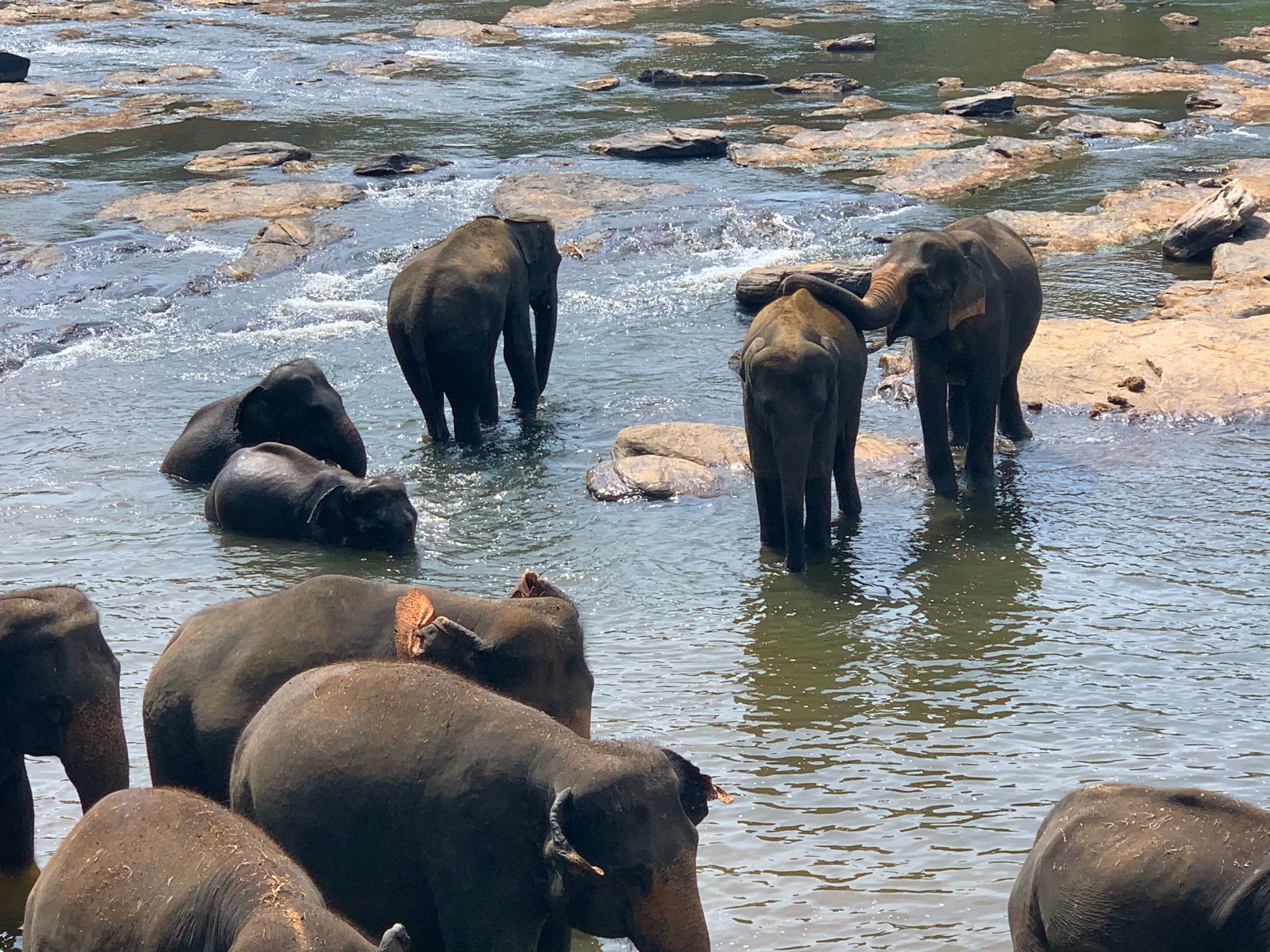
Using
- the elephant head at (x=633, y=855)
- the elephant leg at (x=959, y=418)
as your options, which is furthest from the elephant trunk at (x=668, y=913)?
the elephant leg at (x=959, y=418)

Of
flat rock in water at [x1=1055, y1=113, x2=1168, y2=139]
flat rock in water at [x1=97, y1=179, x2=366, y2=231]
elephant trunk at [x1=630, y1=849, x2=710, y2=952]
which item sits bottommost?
flat rock in water at [x1=1055, y1=113, x2=1168, y2=139]

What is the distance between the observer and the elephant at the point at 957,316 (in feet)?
30.5

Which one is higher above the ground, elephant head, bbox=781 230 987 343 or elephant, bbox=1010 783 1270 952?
elephant head, bbox=781 230 987 343

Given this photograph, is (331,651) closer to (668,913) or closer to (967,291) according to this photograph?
(668,913)

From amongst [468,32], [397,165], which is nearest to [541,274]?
[397,165]

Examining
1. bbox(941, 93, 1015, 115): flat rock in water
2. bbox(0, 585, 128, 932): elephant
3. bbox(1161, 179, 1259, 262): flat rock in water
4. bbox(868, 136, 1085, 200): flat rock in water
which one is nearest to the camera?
bbox(0, 585, 128, 932): elephant

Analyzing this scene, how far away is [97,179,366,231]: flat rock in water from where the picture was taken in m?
18.0

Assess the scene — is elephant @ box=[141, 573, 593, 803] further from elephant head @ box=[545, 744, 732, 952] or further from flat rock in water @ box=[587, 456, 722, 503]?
flat rock in water @ box=[587, 456, 722, 503]

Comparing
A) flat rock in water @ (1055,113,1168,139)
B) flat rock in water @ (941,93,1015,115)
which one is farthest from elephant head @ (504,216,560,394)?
flat rock in water @ (941,93,1015,115)

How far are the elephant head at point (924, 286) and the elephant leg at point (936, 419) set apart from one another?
0.82 ft

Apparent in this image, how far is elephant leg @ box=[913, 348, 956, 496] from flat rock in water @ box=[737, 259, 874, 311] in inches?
162

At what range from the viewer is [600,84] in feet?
85.9

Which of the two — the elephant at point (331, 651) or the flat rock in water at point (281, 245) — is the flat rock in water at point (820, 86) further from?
the elephant at point (331, 651)

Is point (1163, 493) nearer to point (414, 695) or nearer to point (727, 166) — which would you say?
point (414, 695)
